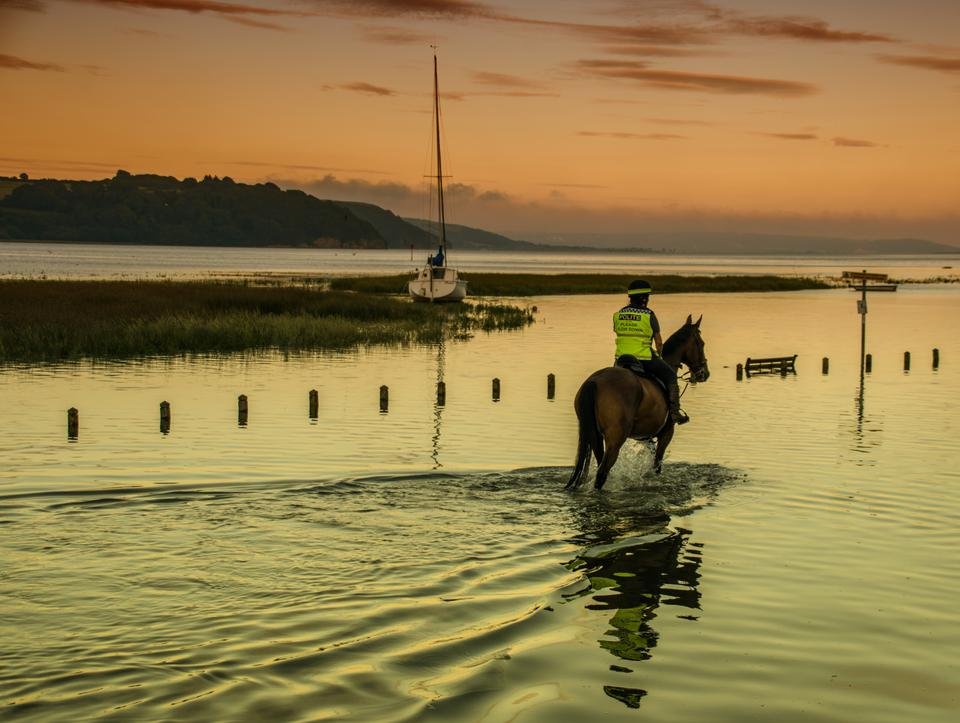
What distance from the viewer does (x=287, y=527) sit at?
15.2m

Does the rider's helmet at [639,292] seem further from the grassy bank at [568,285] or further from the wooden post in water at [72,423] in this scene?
the grassy bank at [568,285]

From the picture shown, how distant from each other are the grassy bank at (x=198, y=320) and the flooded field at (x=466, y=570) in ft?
47.0

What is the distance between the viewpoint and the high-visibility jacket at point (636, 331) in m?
18.0

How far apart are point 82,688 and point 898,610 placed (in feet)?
27.0

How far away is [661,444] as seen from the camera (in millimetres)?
19156

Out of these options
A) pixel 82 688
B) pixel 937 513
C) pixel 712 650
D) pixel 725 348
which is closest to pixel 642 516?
pixel 937 513

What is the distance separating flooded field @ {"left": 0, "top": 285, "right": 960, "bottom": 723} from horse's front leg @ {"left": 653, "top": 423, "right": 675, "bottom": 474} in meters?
0.29

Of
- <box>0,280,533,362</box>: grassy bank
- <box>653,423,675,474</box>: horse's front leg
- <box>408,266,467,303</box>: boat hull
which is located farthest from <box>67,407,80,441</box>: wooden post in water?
<box>408,266,467,303</box>: boat hull

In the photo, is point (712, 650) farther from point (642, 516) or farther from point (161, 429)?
point (161, 429)

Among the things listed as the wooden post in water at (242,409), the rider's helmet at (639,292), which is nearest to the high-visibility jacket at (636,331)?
the rider's helmet at (639,292)

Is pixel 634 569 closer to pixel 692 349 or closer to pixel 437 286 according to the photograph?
pixel 692 349

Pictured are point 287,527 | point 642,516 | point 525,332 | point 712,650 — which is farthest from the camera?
point 525,332

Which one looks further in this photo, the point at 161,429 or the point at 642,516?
the point at 161,429

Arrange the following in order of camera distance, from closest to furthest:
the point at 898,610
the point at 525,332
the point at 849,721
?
the point at 849,721 → the point at 898,610 → the point at 525,332
